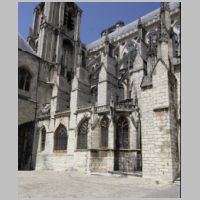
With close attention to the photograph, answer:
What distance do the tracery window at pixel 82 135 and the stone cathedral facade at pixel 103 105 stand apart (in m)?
0.07

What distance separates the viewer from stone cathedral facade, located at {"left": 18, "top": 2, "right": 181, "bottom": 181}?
30.9 ft

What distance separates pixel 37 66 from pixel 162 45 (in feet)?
53.2

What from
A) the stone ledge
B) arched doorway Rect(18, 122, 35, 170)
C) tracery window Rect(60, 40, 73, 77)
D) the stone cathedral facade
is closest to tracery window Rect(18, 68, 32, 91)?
the stone cathedral facade

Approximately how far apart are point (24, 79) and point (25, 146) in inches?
265

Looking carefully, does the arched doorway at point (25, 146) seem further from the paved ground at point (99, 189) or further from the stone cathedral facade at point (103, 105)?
the paved ground at point (99, 189)

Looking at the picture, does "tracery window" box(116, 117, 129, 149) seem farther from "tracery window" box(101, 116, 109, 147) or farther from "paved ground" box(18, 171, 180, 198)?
"paved ground" box(18, 171, 180, 198)

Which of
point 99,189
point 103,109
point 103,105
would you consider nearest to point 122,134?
point 103,109

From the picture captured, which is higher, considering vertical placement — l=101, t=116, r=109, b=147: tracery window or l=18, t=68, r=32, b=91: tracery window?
l=18, t=68, r=32, b=91: tracery window

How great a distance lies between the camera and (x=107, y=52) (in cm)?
2139

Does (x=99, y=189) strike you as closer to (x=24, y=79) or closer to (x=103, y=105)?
(x=103, y=105)

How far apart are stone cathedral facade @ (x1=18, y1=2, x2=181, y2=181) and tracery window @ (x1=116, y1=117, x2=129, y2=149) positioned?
0.22ft

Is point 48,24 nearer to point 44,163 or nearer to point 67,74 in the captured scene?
point 67,74

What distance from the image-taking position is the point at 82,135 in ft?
55.5

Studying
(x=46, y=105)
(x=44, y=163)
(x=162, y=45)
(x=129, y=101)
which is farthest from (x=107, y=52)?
(x=44, y=163)
